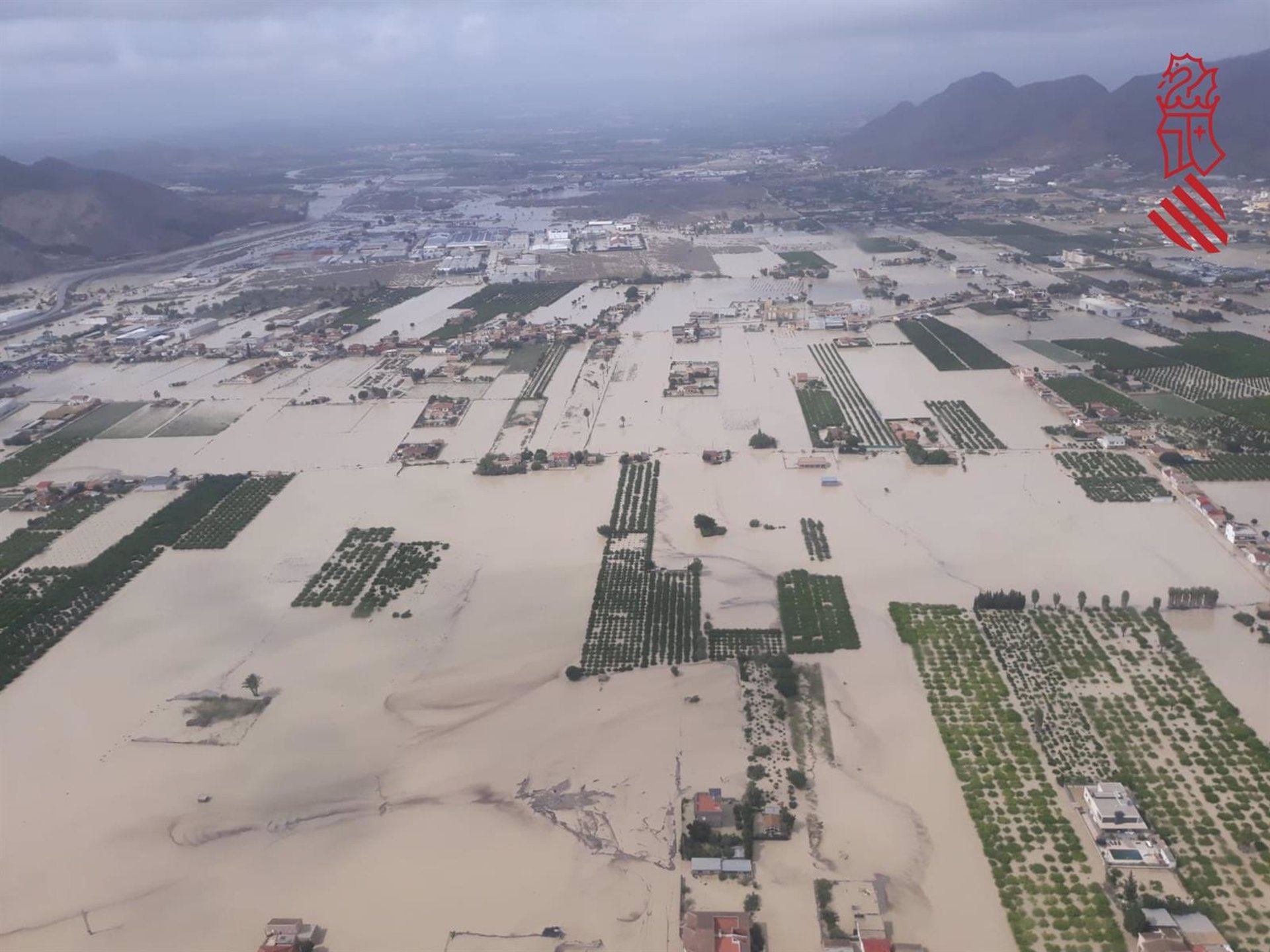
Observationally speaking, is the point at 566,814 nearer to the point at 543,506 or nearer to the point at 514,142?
the point at 543,506

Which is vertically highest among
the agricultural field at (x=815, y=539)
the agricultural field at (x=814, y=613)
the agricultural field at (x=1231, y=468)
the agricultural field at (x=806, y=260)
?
the agricultural field at (x=806, y=260)

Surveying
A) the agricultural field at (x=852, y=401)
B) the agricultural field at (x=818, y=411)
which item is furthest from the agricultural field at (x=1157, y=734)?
the agricultural field at (x=818, y=411)

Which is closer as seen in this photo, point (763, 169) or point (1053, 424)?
point (1053, 424)

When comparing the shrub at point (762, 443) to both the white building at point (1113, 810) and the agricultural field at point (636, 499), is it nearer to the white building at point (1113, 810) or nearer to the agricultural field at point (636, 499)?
the agricultural field at point (636, 499)

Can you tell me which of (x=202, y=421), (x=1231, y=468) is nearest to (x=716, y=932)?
(x=1231, y=468)

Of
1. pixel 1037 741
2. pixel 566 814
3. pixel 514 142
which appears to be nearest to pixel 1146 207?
pixel 1037 741

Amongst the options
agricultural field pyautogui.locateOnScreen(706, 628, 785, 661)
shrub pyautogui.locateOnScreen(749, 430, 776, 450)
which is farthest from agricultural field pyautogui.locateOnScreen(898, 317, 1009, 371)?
agricultural field pyautogui.locateOnScreen(706, 628, 785, 661)
